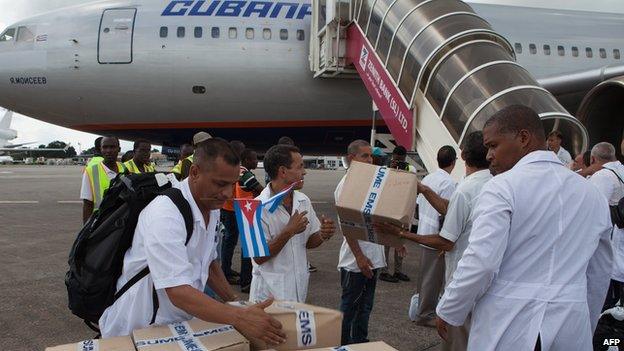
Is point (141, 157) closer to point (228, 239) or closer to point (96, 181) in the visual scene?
point (96, 181)

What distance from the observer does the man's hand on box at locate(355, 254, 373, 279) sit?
11.2ft

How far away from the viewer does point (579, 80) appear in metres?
9.12

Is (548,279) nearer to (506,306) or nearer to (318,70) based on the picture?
(506,306)

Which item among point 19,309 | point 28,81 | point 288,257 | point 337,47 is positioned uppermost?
point 337,47

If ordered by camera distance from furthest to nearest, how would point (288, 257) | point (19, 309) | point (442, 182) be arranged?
point (19, 309)
point (442, 182)
point (288, 257)

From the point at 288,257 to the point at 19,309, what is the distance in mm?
3297

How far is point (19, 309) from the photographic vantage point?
4.77 meters

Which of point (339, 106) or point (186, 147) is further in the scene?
point (339, 106)

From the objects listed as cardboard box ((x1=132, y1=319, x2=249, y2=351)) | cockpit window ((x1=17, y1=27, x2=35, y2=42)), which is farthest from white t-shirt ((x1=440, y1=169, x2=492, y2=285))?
cockpit window ((x1=17, y1=27, x2=35, y2=42))

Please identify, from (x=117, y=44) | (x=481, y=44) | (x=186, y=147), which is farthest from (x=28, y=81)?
(x=481, y=44)

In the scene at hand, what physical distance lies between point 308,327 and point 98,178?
4.15m

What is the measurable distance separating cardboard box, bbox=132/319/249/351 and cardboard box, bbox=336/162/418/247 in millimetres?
1064

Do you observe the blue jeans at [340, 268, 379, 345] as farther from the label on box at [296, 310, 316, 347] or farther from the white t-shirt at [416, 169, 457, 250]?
the label on box at [296, 310, 316, 347]

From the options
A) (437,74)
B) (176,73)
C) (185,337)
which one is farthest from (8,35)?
(185,337)
